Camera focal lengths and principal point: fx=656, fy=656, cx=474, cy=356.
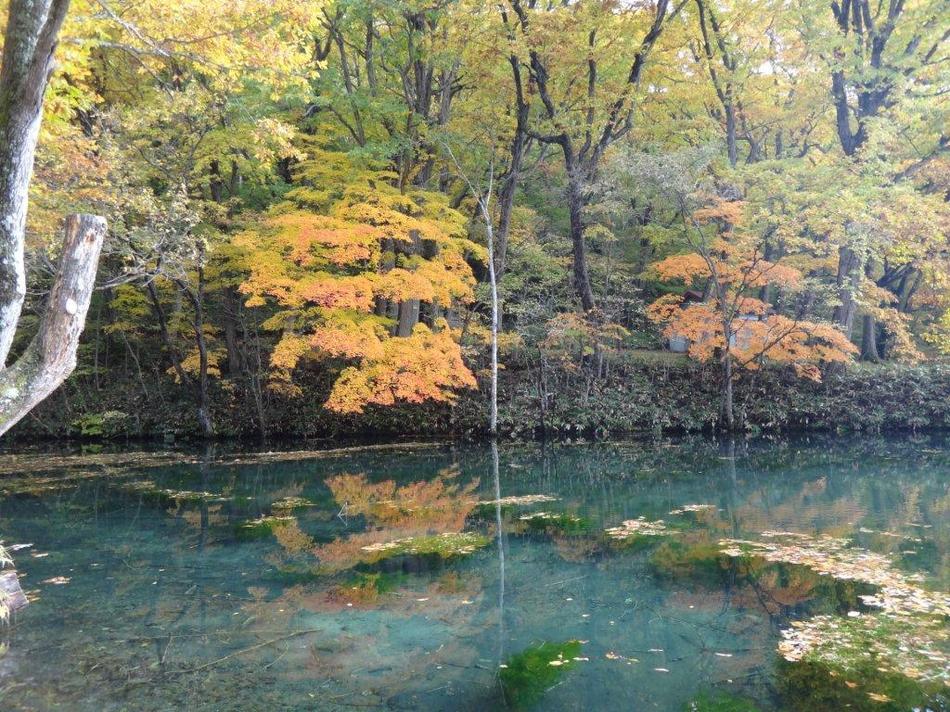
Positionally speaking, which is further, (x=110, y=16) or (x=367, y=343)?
(x=367, y=343)

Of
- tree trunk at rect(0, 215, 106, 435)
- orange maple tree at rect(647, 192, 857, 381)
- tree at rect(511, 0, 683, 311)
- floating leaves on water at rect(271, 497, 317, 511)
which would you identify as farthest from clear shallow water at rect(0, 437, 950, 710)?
tree at rect(511, 0, 683, 311)

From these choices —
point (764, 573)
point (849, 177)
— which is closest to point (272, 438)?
point (764, 573)

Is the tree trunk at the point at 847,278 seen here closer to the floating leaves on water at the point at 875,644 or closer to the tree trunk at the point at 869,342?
the tree trunk at the point at 869,342

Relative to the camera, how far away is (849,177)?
1504cm

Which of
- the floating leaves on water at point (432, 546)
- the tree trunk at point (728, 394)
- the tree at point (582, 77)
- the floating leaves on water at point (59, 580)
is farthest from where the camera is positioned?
the tree trunk at point (728, 394)

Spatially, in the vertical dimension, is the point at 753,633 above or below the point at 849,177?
below

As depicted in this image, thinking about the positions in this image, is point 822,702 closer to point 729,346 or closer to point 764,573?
point 764,573

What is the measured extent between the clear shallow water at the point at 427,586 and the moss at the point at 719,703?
2 centimetres

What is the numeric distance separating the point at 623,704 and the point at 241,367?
15.0 m

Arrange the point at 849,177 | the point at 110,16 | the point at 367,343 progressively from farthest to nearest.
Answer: the point at 849,177 < the point at 367,343 < the point at 110,16

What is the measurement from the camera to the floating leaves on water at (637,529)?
799cm

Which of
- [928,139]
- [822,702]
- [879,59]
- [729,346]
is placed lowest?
[822,702]

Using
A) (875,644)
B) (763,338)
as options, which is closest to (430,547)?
(875,644)

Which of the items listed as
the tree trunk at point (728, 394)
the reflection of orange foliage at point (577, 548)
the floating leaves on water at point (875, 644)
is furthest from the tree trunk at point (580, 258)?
the floating leaves on water at point (875, 644)
